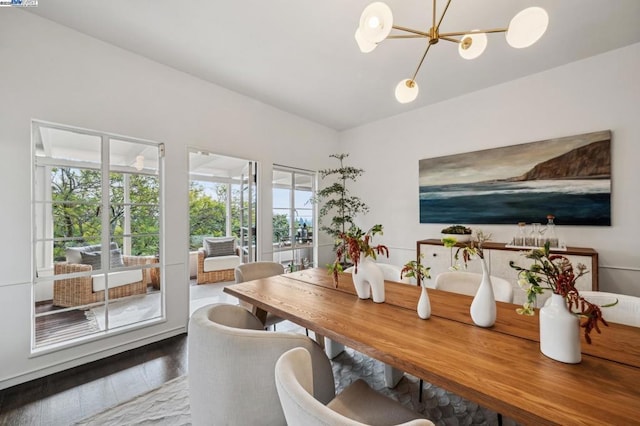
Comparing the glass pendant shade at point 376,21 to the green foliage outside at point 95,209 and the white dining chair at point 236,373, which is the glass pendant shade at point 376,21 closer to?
the white dining chair at point 236,373

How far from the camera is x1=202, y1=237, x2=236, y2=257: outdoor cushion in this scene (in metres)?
5.17

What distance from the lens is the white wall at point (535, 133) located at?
7.95 feet

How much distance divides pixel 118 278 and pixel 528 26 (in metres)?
3.68

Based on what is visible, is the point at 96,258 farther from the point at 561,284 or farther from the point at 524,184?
the point at 524,184

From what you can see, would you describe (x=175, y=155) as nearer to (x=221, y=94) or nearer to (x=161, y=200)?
(x=161, y=200)

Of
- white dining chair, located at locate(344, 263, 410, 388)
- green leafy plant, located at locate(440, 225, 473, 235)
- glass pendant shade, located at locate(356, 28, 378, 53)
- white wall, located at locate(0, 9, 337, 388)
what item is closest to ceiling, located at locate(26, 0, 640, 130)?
white wall, located at locate(0, 9, 337, 388)

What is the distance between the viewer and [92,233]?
240cm

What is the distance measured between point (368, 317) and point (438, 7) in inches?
88.6

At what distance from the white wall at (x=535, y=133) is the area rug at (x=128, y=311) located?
3.27m

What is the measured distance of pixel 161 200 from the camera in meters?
2.78

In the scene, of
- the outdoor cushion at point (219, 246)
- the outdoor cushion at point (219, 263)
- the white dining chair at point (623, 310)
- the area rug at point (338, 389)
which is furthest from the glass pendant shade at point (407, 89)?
the outdoor cushion at point (219, 246)

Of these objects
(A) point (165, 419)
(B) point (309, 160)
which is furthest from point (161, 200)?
(B) point (309, 160)

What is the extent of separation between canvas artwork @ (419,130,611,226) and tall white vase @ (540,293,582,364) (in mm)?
2501

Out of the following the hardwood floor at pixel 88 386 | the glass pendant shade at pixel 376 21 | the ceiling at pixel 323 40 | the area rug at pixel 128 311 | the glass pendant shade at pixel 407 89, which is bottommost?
the hardwood floor at pixel 88 386
